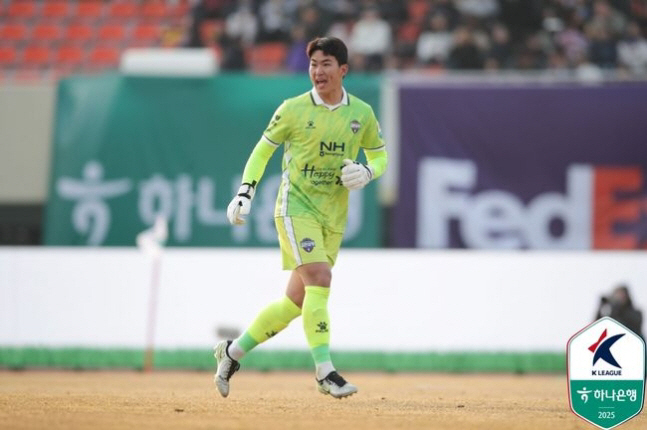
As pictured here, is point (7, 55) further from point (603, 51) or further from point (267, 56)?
point (603, 51)

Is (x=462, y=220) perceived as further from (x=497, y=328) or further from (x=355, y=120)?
(x=355, y=120)

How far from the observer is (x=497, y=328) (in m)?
16.0

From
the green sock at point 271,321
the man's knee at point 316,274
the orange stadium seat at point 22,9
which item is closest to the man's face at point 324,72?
the man's knee at point 316,274

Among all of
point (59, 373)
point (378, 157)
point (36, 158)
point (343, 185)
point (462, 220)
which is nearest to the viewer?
point (343, 185)

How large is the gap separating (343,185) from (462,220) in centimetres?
934

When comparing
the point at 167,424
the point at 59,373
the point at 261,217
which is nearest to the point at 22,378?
the point at 59,373

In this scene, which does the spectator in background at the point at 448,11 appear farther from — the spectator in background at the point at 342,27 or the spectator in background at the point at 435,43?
the spectator in background at the point at 342,27

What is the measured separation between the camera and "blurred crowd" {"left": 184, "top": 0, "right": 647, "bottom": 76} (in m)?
19.2

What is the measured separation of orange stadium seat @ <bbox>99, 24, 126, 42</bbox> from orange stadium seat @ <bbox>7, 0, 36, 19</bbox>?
1.57m

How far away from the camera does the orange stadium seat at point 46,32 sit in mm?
22766

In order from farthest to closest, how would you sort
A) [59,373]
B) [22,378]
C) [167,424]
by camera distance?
1. [59,373]
2. [22,378]
3. [167,424]

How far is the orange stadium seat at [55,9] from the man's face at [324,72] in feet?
50.5

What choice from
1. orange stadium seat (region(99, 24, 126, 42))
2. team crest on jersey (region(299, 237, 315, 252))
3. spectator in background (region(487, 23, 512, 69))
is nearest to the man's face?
team crest on jersey (region(299, 237, 315, 252))

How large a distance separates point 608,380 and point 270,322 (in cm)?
319
